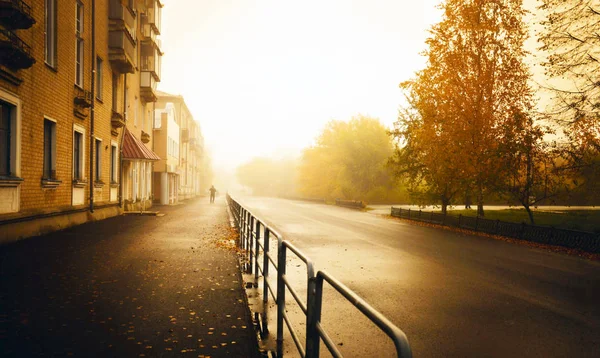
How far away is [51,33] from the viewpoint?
543 inches

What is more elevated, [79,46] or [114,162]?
[79,46]

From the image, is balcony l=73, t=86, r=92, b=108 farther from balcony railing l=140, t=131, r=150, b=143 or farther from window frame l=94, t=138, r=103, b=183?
balcony railing l=140, t=131, r=150, b=143

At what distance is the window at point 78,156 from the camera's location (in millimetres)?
16353

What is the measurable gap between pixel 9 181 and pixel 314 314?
1084 cm

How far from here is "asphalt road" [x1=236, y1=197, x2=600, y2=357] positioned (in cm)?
505

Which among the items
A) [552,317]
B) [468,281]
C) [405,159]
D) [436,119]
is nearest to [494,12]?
[436,119]

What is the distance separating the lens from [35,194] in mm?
12641

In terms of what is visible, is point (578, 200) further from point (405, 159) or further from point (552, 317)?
point (552, 317)

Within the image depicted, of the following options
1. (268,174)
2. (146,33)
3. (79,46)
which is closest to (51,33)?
(79,46)

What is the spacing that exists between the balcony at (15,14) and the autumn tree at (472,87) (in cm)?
1767

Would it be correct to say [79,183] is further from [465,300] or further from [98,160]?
[465,300]

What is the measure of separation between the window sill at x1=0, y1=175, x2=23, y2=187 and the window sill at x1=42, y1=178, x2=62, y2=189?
5.58 feet

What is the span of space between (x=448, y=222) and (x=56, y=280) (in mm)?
19747

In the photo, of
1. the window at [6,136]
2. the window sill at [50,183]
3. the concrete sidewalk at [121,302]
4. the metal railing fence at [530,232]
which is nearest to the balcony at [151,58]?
the window sill at [50,183]
